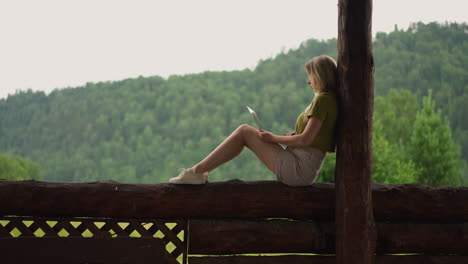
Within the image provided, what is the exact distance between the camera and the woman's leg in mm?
4816

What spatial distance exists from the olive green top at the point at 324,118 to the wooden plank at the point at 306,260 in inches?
43.7

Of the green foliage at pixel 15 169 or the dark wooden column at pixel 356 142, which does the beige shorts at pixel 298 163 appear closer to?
the dark wooden column at pixel 356 142

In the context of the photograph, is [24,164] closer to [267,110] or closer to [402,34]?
[267,110]

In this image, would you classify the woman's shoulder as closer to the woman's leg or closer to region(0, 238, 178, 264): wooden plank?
the woman's leg

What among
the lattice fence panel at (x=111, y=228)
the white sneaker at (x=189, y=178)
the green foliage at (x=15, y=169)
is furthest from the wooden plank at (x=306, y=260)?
the green foliage at (x=15, y=169)

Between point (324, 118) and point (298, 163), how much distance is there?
0.50 meters

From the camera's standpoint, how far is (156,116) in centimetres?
7425

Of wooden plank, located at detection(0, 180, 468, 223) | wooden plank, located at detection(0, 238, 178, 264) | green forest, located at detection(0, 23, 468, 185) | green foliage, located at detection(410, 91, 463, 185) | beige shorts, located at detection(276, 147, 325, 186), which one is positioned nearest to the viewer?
wooden plank, located at detection(0, 238, 178, 264)

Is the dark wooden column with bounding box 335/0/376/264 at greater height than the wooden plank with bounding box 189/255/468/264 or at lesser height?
greater

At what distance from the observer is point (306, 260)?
4992 millimetres

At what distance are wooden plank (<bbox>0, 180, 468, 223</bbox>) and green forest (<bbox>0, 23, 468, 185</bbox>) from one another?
51.2 m

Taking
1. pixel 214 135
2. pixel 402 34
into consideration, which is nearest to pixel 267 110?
pixel 214 135

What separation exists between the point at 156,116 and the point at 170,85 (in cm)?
742

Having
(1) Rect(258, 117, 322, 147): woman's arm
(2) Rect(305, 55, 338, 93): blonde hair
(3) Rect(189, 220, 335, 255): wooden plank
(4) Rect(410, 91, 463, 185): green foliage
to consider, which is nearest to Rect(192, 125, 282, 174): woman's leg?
(1) Rect(258, 117, 322, 147): woman's arm
